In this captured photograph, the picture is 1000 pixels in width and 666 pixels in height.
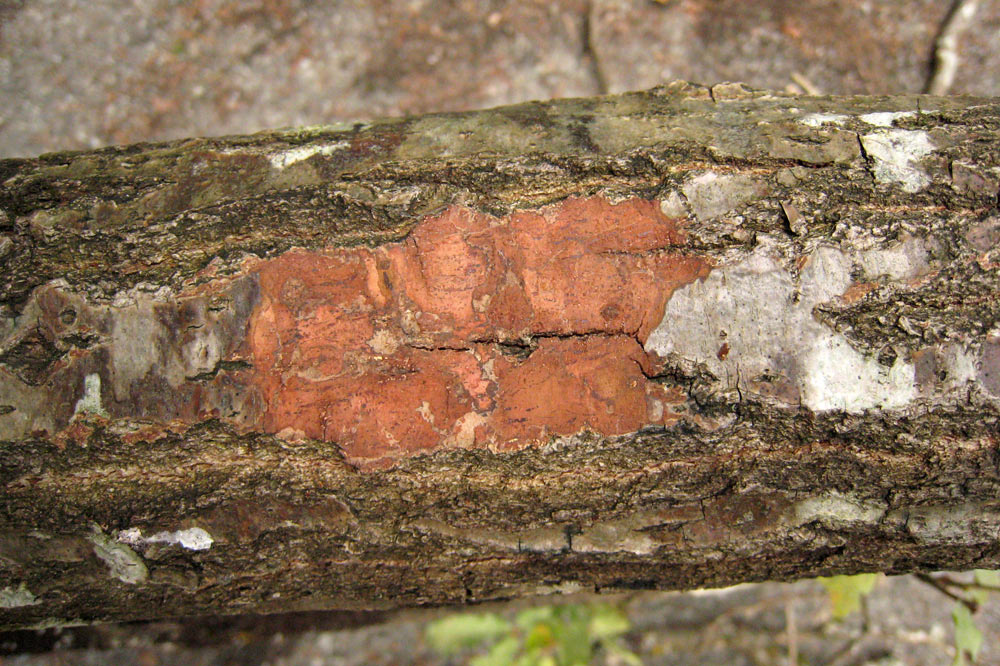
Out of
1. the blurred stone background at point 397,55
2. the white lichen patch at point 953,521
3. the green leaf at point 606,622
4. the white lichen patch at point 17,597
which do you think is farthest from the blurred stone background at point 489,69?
the white lichen patch at point 953,521

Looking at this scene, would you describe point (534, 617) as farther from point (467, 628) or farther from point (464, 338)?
point (464, 338)

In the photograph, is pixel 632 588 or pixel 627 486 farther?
pixel 632 588

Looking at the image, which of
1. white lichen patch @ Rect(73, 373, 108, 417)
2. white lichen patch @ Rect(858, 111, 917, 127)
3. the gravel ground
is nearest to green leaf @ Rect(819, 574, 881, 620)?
the gravel ground

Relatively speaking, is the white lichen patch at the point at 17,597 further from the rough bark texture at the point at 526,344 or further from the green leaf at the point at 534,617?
the green leaf at the point at 534,617

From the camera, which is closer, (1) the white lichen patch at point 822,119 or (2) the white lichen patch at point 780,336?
(2) the white lichen patch at point 780,336

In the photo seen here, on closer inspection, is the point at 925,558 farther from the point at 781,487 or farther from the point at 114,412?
the point at 114,412

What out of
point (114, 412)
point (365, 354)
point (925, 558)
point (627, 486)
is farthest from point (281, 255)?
point (925, 558)

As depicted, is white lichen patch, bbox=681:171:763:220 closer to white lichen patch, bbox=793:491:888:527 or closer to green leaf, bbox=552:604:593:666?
white lichen patch, bbox=793:491:888:527
